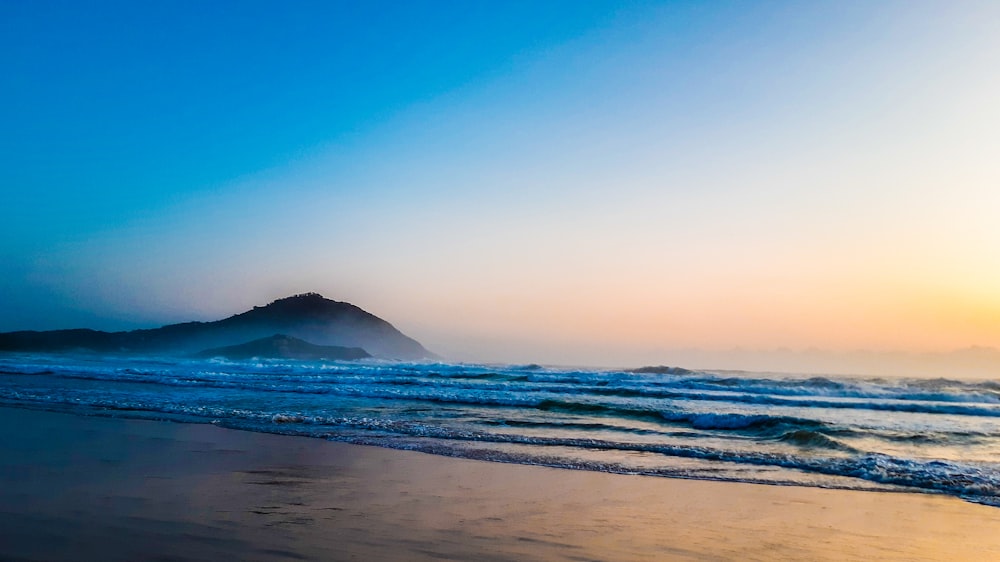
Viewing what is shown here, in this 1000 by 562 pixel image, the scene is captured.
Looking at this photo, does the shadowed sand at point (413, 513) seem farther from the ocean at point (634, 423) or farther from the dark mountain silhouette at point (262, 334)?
the dark mountain silhouette at point (262, 334)

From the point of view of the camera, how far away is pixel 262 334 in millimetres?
121938

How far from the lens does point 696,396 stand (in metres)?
24.5

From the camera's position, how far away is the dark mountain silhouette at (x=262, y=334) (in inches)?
3824

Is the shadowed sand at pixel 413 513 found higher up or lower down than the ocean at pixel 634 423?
higher up

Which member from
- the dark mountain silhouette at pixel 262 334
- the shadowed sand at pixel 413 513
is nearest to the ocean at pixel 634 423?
the shadowed sand at pixel 413 513

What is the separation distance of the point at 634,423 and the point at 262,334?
387 feet

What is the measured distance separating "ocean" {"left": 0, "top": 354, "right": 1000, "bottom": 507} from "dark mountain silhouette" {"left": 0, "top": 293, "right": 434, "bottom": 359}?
279 ft

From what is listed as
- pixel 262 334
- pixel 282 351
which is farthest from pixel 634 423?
pixel 262 334

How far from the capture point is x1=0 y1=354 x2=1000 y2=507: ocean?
977cm

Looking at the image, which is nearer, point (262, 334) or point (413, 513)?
point (413, 513)

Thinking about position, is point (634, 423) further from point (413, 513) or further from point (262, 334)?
point (262, 334)

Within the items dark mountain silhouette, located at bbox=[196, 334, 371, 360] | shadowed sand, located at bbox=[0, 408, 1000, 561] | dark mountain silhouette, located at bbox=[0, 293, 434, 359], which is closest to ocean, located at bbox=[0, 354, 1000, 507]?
shadowed sand, located at bbox=[0, 408, 1000, 561]

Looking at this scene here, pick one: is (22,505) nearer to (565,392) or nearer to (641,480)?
(641,480)

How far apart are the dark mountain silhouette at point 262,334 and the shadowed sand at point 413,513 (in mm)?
103608
